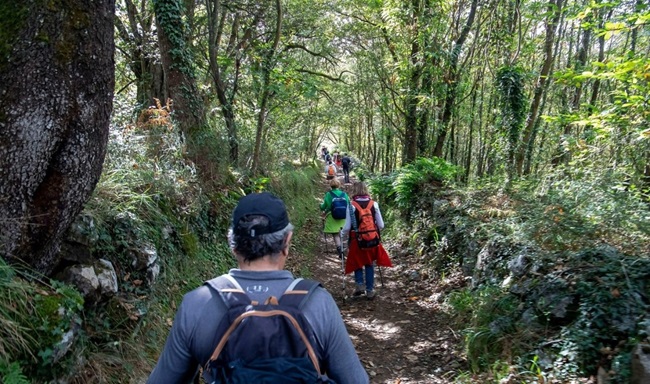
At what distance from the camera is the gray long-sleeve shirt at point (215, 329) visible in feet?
5.60

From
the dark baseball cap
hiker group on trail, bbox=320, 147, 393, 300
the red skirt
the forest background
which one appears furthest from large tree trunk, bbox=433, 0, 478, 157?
the dark baseball cap

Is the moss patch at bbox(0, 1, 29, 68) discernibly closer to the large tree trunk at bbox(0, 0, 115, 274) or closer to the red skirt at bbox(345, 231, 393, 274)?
the large tree trunk at bbox(0, 0, 115, 274)

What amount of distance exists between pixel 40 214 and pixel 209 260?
13.1 feet

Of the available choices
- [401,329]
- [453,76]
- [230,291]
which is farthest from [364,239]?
[453,76]

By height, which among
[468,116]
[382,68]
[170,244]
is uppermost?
[382,68]

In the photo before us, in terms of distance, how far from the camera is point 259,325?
161 cm

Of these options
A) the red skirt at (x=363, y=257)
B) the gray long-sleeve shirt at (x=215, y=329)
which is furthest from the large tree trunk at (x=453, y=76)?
the gray long-sleeve shirt at (x=215, y=329)

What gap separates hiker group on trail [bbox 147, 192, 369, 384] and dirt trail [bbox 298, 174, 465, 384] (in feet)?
12.4

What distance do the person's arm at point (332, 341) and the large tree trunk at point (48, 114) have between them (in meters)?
2.39

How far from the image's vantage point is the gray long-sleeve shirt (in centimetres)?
171

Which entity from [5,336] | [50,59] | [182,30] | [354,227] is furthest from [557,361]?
[182,30]

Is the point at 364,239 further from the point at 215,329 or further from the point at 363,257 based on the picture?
the point at 215,329

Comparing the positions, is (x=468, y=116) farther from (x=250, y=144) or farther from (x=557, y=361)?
(x=557, y=361)

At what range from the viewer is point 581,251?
15.6ft
